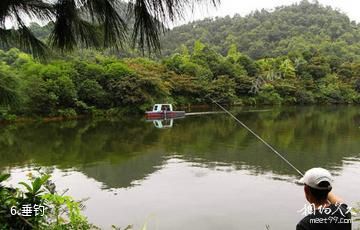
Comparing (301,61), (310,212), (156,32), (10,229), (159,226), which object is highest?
(301,61)

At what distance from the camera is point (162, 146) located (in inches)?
437

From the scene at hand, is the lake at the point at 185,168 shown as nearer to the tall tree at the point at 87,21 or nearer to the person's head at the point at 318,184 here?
the person's head at the point at 318,184

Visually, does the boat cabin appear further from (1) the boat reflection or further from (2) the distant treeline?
(2) the distant treeline

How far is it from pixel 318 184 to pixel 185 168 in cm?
690

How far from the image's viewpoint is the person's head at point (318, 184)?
149 cm

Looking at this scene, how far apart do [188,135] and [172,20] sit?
11677 millimetres

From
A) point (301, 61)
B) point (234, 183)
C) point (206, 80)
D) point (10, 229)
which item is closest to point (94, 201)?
point (234, 183)

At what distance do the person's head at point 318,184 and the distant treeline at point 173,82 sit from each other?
9991mm

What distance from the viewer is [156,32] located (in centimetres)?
178

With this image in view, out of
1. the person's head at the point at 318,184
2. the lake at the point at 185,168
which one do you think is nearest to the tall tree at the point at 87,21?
the person's head at the point at 318,184

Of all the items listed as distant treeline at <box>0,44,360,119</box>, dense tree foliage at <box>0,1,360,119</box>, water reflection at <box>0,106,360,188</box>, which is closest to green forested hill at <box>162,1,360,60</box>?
dense tree foliage at <box>0,1,360,119</box>

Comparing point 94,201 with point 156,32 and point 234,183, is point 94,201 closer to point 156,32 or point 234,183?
point 234,183

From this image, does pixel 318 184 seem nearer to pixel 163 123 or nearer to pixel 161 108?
pixel 163 123

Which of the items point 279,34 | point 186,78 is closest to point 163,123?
point 186,78
